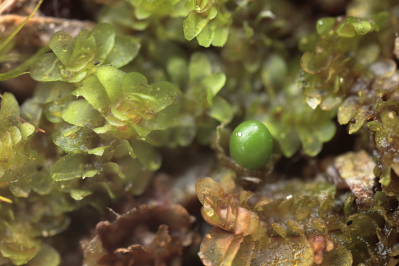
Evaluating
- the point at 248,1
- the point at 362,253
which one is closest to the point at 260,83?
the point at 248,1

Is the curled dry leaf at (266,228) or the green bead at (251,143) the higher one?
the green bead at (251,143)

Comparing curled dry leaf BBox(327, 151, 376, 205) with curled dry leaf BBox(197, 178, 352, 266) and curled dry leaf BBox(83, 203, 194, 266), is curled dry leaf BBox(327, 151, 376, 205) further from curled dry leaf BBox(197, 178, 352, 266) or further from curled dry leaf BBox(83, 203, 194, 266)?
curled dry leaf BBox(83, 203, 194, 266)

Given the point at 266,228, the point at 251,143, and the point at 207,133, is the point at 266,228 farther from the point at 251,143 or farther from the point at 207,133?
the point at 207,133

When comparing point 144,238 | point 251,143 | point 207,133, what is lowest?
point 144,238

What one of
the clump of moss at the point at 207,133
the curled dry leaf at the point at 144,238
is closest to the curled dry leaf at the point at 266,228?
the clump of moss at the point at 207,133

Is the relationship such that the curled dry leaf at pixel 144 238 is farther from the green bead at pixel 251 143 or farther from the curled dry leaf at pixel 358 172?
the curled dry leaf at pixel 358 172

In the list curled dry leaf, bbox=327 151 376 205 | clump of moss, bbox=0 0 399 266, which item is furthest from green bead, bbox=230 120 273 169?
curled dry leaf, bbox=327 151 376 205

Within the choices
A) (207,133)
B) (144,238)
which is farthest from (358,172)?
(144,238)

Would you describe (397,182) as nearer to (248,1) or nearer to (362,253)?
(362,253)

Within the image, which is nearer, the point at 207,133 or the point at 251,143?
the point at 251,143
